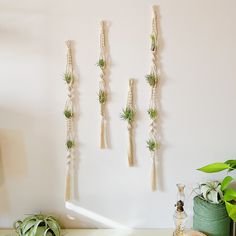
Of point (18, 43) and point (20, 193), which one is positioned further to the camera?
point (20, 193)

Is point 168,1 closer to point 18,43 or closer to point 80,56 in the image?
point 80,56

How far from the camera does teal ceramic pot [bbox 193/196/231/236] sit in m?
1.33

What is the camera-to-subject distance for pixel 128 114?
1.41 m

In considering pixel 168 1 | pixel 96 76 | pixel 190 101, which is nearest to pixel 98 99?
pixel 96 76

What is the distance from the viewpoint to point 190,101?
4.63ft

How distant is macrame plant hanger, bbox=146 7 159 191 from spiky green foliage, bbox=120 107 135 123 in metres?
0.08

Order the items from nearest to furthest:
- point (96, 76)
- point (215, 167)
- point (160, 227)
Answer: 1. point (215, 167)
2. point (96, 76)
3. point (160, 227)

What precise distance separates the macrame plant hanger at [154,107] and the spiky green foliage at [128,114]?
0.08 metres

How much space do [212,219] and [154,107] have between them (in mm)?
544

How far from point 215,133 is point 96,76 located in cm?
60

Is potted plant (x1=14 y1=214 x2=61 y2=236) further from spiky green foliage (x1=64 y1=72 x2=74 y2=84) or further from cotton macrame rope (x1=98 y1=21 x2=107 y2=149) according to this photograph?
spiky green foliage (x1=64 y1=72 x2=74 y2=84)

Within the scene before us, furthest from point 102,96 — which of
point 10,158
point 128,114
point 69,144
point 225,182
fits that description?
point 225,182

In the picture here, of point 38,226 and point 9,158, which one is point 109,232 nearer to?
point 38,226

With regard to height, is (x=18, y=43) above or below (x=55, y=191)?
above
